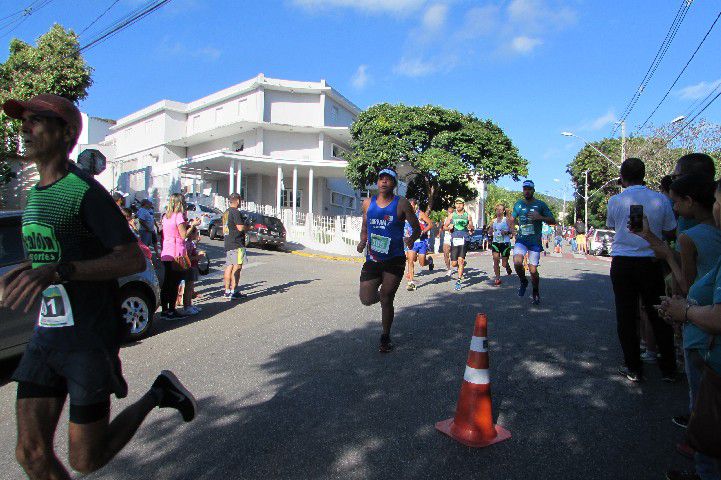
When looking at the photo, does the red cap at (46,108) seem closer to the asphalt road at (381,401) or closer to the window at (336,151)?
the asphalt road at (381,401)

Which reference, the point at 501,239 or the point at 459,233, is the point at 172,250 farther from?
the point at 501,239

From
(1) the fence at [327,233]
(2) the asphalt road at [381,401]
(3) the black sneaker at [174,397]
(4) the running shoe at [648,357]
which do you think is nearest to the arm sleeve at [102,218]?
(3) the black sneaker at [174,397]

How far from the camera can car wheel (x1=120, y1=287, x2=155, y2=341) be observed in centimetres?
605

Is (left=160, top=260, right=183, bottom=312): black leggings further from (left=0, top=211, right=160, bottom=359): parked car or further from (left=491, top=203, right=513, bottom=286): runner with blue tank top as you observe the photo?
(left=491, top=203, right=513, bottom=286): runner with blue tank top

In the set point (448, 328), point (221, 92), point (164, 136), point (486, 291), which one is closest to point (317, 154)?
point (221, 92)

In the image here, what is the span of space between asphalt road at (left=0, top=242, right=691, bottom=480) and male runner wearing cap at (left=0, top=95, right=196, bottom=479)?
3.24ft

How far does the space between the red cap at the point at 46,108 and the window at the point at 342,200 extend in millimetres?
30981

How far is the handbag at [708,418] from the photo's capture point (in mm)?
1905

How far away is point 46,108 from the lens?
6.89ft

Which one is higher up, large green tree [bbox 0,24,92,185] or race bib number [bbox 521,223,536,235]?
large green tree [bbox 0,24,92,185]

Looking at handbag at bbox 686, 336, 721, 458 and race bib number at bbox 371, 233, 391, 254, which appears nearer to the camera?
handbag at bbox 686, 336, 721, 458

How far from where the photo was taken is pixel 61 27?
1473 cm

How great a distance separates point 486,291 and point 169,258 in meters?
5.62

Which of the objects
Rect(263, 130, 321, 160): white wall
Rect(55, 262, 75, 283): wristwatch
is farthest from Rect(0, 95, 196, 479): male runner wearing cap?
Rect(263, 130, 321, 160): white wall
